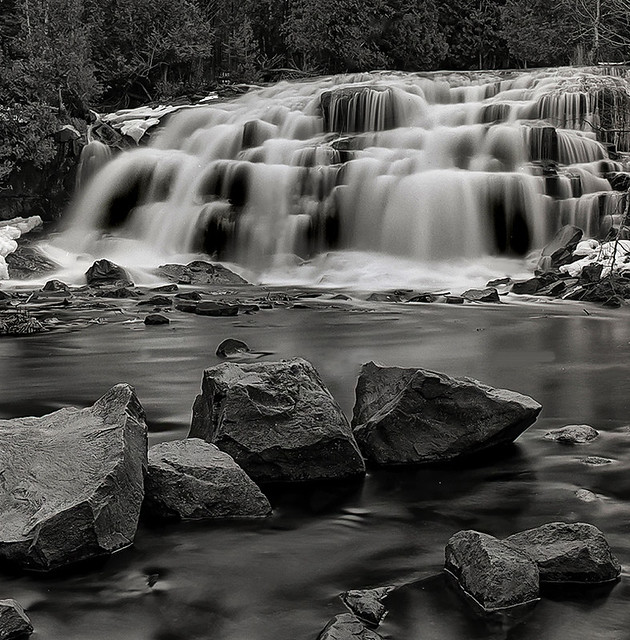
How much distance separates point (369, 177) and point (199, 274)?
364 centimetres

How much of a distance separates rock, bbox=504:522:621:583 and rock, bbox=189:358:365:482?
106cm

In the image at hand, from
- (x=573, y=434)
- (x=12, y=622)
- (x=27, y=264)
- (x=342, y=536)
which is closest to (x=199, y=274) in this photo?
(x=27, y=264)

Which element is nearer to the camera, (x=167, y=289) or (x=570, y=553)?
(x=570, y=553)

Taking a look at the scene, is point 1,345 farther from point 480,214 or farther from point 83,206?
point 83,206

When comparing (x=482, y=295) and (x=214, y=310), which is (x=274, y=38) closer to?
(x=482, y=295)

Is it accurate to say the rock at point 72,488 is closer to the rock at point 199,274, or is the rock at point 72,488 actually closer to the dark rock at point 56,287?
the dark rock at point 56,287

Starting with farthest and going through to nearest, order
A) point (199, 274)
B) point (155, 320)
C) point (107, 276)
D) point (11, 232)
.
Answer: point (11, 232), point (199, 274), point (107, 276), point (155, 320)

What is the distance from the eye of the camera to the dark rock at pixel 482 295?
11297mm

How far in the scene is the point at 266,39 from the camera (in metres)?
31.7

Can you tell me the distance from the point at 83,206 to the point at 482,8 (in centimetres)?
1783

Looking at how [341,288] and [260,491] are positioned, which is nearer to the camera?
[260,491]

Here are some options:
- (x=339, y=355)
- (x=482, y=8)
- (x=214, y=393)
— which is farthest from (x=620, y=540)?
(x=482, y=8)

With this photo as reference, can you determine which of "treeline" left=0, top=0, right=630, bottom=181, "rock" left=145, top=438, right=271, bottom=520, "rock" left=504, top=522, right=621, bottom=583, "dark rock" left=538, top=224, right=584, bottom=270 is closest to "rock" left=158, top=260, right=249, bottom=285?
"dark rock" left=538, top=224, right=584, bottom=270

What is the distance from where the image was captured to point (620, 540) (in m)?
3.15
